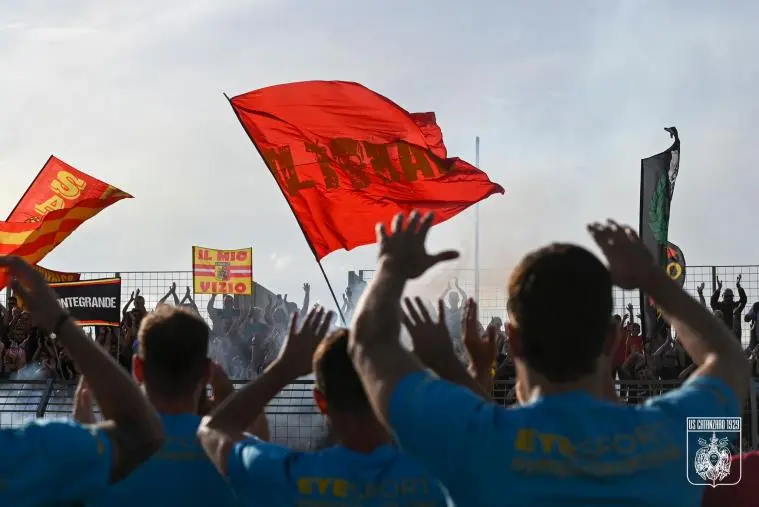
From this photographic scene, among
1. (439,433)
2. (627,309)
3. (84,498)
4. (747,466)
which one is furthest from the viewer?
(627,309)

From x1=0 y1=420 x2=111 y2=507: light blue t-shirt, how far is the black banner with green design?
1554 cm

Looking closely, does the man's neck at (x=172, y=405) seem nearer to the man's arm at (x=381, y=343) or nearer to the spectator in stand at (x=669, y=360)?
the man's arm at (x=381, y=343)

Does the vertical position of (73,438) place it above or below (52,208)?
below

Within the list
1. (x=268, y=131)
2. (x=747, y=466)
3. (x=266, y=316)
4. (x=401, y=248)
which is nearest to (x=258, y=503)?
(x=401, y=248)

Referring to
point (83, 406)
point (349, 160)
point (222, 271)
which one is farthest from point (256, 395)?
point (222, 271)

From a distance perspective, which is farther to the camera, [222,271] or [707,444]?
[222,271]

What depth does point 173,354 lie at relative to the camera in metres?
3.71

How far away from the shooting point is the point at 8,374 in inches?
728

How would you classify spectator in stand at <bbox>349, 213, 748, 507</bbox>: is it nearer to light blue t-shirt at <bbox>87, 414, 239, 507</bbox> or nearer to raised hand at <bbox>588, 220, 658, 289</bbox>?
raised hand at <bbox>588, 220, 658, 289</bbox>

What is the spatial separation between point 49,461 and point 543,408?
1344 millimetres

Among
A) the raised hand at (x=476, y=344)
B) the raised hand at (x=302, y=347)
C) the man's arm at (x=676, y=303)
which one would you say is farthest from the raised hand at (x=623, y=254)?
the raised hand at (x=476, y=344)

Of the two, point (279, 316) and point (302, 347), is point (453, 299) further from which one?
point (302, 347)

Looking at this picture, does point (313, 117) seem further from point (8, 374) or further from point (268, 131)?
point (8, 374)

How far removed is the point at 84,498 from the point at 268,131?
11.3m
